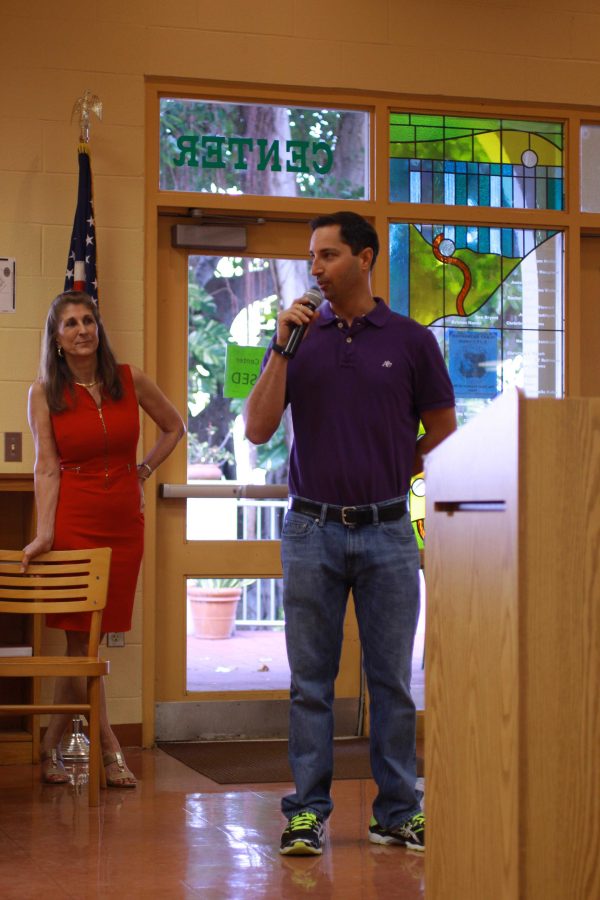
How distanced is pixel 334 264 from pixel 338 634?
929 millimetres

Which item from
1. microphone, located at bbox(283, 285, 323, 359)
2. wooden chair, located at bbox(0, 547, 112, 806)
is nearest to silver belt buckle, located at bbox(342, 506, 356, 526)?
microphone, located at bbox(283, 285, 323, 359)

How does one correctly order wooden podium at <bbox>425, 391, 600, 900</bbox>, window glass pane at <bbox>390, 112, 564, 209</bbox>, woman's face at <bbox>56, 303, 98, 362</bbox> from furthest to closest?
1. window glass pane at <bbox>390, 112, 564, 209</bbox>
2. woman's face at <bbox>56, 303, 98, 362</bbox>
3. wooden podium at <bbox>425, 391, 600, 900</bbox>

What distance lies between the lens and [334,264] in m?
2.94

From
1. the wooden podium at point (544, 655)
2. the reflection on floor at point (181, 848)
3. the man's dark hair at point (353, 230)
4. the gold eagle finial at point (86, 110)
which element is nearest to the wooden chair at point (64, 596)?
the reflection on floor at point (181, 848)

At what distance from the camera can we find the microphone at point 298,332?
110 inches

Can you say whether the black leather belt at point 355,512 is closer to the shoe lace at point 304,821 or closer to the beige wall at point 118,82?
the shoe lace at point 304,821

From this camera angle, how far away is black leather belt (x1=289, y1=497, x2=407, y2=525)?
9.43 feet

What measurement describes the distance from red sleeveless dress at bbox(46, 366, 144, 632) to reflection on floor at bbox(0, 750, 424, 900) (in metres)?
0.60

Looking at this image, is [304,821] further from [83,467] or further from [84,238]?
[84,238]

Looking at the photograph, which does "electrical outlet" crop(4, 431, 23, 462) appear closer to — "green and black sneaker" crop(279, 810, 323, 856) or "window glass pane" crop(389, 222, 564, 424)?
"window glass pane" crop(389, 222, 564, 424)

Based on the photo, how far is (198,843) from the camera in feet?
10.1

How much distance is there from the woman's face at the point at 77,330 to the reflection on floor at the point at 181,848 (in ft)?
4.69

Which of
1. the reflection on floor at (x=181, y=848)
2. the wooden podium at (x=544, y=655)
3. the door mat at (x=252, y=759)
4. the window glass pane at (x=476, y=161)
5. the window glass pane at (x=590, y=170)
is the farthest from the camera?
the window glass pane at (x=590, y=170)

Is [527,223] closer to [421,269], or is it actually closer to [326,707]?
[421,269]
